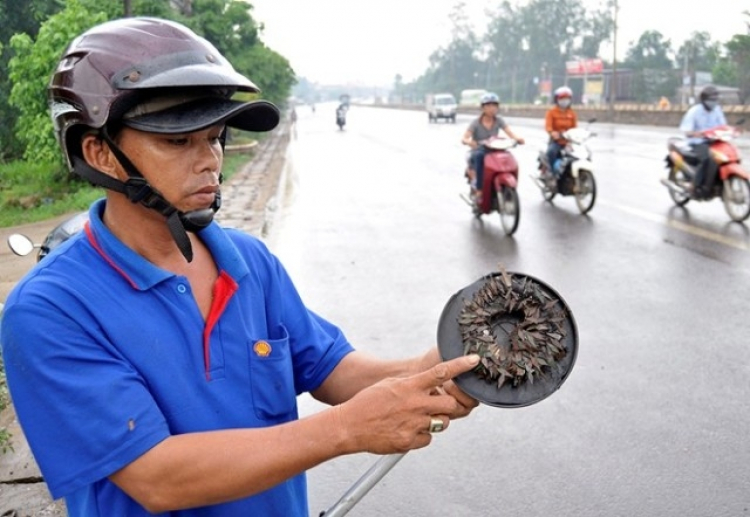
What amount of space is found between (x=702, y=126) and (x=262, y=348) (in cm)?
928

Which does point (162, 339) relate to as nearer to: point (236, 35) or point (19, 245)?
point (19, 245)

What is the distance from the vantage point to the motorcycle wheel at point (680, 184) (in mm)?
9961

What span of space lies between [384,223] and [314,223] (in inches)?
37.8

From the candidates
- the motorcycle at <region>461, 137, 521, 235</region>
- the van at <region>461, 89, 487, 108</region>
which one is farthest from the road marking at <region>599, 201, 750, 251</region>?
the van at <region>461, 89, 487, 108</region>

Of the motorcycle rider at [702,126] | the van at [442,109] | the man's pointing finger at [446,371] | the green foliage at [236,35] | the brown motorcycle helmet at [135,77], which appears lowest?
the van at [442,109]

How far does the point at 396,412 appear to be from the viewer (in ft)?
4.54

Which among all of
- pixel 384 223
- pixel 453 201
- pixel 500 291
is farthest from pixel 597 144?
pixel 500 291

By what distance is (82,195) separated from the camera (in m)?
12.1

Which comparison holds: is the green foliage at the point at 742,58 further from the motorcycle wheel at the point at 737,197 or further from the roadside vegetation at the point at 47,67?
the motorcycle wheel at the point at 737,197

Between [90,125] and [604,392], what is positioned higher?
[90,125]

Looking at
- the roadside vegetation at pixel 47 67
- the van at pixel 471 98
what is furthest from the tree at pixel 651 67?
the roadside vegetation at pixel 47 67

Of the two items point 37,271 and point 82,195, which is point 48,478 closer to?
point 37,271

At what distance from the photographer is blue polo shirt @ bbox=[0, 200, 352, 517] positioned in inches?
50.9

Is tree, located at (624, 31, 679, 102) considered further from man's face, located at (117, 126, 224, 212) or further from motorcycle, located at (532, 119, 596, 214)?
man's face, located at (117, 126, 224, 212)
